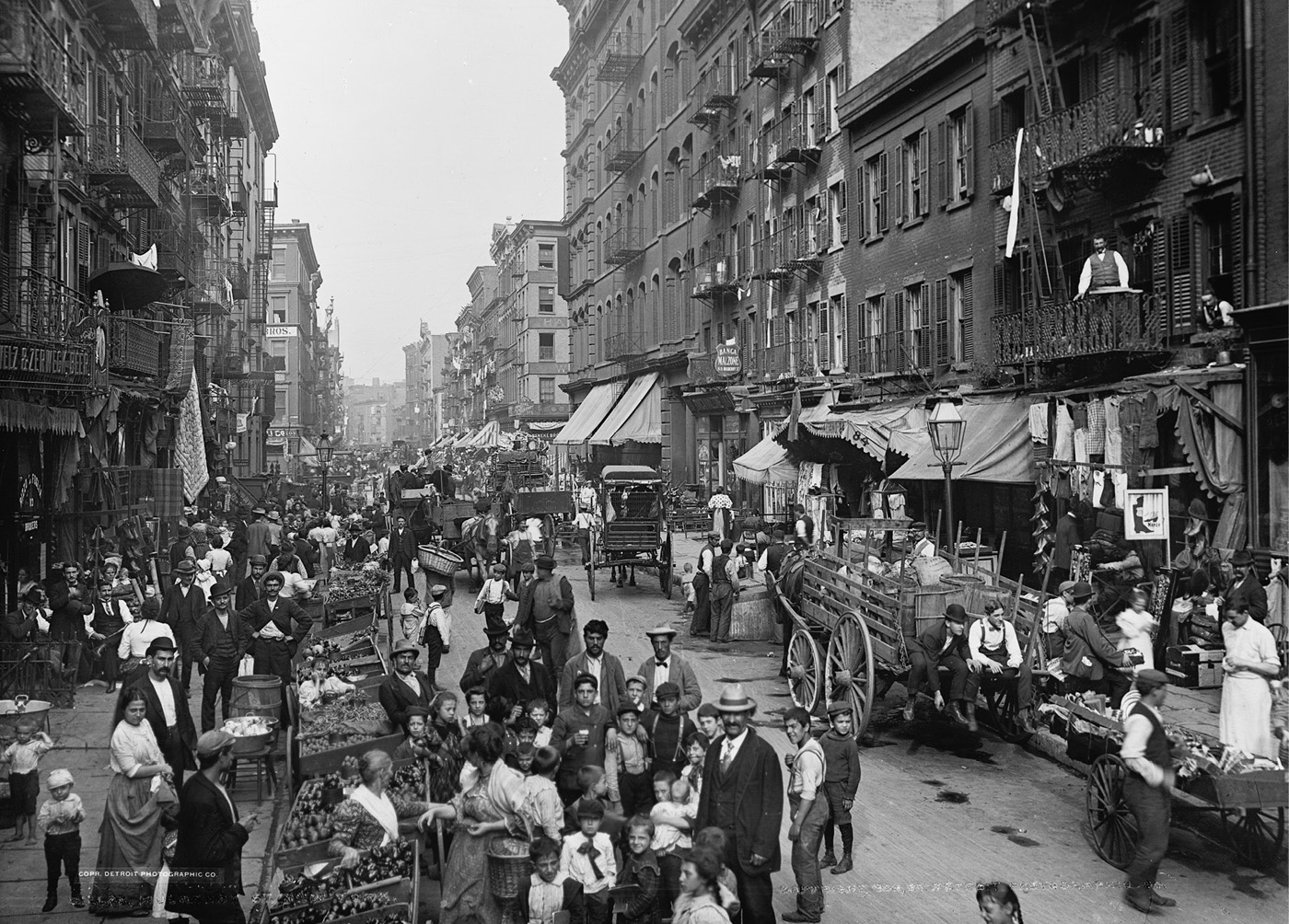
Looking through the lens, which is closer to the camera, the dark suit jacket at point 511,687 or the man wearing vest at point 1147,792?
the man wearing vest at point 1147,792

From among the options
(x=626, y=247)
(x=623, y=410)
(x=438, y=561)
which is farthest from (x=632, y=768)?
(x=626, y=247)

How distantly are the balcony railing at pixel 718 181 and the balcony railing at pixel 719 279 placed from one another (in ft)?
6.73

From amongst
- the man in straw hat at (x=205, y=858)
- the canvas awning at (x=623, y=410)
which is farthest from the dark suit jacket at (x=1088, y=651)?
the canvas awning at (x=623, y=410)

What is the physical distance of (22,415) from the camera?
15570 millimetres

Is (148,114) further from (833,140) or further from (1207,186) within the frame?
(1207,186)

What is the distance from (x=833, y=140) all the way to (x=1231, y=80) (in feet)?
52.7

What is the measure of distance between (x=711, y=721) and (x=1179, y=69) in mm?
14237

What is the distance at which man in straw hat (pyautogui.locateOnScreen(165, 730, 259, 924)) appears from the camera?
7.00 metres

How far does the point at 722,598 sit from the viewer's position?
19375 mm

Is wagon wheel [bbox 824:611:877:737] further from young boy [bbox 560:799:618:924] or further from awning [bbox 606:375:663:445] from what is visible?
awning [bbox 606:375:663:445]

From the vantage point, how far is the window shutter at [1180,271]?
56.4 feet

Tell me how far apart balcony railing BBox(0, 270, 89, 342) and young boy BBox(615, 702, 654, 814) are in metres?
11.3

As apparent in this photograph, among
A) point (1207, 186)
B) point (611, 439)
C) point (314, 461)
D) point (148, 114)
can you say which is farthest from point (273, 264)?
point (1207, 186)

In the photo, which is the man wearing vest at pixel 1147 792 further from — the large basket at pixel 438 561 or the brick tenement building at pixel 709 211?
the brick tenement building at pixel 709 211
